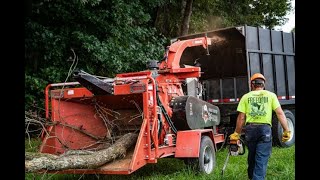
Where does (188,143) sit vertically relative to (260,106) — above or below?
below

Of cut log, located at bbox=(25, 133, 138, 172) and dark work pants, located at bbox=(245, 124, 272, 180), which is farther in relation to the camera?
dark work pants, located at bbox=(245, 124, 272, 180)

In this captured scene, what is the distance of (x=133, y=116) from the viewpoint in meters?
6.87

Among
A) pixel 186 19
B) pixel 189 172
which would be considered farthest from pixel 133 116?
pixel 186 19

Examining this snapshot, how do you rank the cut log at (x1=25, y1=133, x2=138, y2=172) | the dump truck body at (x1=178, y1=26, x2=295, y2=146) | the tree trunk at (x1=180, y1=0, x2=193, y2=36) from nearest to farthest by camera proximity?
Answer: the cut log at (x1=25, y1=133, x2=138, y2=172) → the dump truck body at (x1=178, y1=26, x2=295, y2=146) → the tree trunk at (x1=180, y1=0, x2=193, y2=36)

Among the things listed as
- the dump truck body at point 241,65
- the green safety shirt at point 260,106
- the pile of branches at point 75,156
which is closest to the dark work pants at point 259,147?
the green safety shirt at point 260,106

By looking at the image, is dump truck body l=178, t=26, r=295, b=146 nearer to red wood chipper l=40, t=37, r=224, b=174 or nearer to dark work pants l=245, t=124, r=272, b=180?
red wood chipper l=40, t=37, r=224, b=174

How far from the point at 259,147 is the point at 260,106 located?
1.85 ft

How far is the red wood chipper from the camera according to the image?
5961 mm

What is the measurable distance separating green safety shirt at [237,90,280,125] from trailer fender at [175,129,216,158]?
1.00 m

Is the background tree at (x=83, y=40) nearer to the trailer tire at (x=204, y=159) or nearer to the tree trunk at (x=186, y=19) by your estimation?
the tree trunk at (x=186, y=19)

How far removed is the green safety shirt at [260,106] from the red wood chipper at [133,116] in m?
1.06

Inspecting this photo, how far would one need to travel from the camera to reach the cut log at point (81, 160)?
200 inches

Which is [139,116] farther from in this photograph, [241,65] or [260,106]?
[241,65]

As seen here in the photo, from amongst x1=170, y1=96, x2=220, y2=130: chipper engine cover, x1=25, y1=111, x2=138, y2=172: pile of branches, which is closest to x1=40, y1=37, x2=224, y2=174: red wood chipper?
x1=170, y1=96, x2=220, y2=130: chipper engine cover
